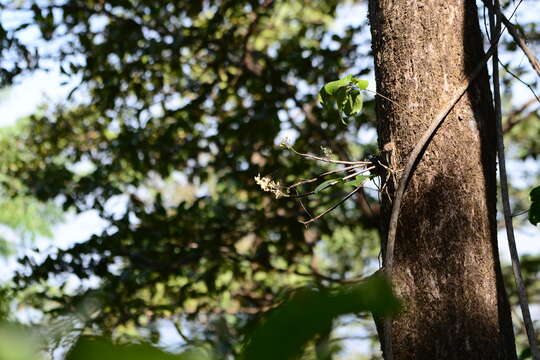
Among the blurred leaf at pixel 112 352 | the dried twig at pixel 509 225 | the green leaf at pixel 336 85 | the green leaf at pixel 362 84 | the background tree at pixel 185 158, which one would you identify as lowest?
the blurred leaf at pixel 112 352

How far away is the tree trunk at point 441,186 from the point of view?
1.16 m

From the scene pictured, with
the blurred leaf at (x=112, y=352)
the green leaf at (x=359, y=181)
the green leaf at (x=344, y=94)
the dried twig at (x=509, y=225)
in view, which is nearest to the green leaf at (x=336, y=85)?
the green leaf at (x=344, y=94)

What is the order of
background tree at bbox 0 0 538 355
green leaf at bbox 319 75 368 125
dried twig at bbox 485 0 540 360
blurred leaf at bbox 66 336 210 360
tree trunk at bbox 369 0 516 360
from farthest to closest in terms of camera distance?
background tree at bbox 0 0 538 355, green leaf at bbox 319 75 368 125, dried twig at bbox 485 0 540 360, tree trunk at bbox 369 0 516 360, blurred leaf at bbox 66 336 210 360

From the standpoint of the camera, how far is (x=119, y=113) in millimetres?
4348

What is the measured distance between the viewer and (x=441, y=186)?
1228 millimetres

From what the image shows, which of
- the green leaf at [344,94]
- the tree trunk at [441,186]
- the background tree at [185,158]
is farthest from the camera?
the background tree at [185,158]

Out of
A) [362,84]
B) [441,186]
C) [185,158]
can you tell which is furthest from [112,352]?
[185,158]

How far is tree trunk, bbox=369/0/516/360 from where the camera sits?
1155mm

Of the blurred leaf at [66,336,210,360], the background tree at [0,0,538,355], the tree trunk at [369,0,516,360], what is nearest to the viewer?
the blurred leaf at [66,336,210,360]

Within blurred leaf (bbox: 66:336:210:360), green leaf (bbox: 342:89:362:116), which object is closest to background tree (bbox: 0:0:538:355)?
green leaf (bbox: 342:89:362:116)

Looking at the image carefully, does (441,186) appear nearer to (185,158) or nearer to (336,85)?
(336,85)

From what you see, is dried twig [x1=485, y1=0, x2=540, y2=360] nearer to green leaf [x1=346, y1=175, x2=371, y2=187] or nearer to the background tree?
green leaf [x1=346, y1=175, x2=371, y2=187]

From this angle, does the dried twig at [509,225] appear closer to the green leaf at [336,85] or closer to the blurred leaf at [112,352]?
the green leaf at [336,85]

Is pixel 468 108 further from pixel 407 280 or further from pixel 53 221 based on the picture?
pixel 53 221
